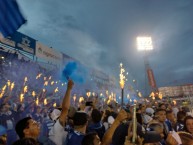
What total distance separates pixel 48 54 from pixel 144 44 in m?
15.0

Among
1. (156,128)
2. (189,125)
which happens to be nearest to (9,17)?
(156,128)

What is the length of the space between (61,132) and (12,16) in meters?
2.55

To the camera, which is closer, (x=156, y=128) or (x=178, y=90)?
(x=156, y=128)

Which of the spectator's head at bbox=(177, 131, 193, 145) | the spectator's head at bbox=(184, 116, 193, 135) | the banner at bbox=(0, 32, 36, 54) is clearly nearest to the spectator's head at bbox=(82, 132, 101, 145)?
the spectator's head at bbox=(177, 131, 193, 145)

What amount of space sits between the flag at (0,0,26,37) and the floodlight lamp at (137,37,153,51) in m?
31.0

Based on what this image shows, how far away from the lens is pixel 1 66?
2092 cm

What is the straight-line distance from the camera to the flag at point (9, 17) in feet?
14.1

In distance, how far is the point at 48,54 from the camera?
88.6 ft

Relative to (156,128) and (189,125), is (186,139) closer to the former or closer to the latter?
(156,128)

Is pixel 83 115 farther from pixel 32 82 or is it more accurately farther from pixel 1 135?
pixel 32 82

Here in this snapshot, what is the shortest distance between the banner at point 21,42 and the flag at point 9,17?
677 inches

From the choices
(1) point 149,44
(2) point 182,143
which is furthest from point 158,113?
(1) point 149,44

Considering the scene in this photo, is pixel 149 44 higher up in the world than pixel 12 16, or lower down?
higher up

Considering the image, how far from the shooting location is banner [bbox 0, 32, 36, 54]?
2127cm
